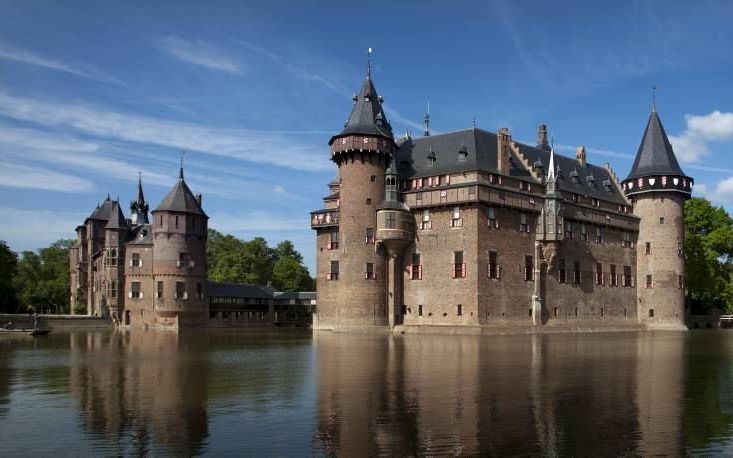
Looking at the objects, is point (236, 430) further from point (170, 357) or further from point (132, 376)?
point (170, 357)

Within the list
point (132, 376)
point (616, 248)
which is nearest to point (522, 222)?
point (616, 248)

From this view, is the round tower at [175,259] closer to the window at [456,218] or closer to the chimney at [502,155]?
the window at [456,218]

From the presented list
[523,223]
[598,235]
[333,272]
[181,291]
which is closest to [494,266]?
[523,223]

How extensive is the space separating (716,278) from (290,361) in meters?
64.6

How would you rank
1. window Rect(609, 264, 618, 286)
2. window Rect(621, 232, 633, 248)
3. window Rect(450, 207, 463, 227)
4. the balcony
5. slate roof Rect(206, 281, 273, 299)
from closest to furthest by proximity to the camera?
1. window Rect(450, 207, 463, 227)
2. the balcony
3. window Rect(609, 264, 618, 286)
4. window Rect(621, 232, 633, 248)
5. slate roof Rect(206, 281, 273, 299)

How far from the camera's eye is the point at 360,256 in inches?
2392

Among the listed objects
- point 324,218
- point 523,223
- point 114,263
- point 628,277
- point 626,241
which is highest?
point 324,218

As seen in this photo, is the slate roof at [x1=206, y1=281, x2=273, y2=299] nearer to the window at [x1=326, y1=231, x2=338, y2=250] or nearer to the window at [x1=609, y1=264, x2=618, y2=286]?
the window at [x1=326, y1=231, x2=338, y2=250]

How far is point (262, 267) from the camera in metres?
112

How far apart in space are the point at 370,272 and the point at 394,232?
377 cm

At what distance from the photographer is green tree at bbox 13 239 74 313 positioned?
10188 cm

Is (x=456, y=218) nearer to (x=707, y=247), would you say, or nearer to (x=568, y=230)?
(x=568, y=230)

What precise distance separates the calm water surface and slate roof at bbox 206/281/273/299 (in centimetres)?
5304

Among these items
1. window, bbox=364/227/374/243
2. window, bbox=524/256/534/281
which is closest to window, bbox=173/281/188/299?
window, bbox=364/227/374/243
